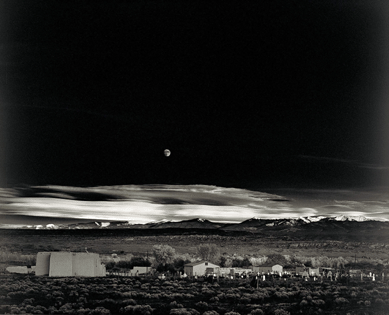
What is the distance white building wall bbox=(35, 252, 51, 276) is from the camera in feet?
24.6

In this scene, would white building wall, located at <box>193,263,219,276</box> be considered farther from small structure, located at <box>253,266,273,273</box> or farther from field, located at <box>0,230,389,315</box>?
small structure, located at <box>253,266,273,273</box>

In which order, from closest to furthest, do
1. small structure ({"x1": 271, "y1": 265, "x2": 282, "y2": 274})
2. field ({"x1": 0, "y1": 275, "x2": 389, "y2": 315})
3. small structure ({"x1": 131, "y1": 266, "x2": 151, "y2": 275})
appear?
1. field ({"x1": 0, "y1": 275, "x2": 389, "y2": 315})
2. small structure ({"x1": 271, "y1": 265, "x2": 282, "y2": 274})
3. small structure ({"x1": 131, "y1": 266, "x2": 151, "y2": 275})

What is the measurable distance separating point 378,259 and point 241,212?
59.1 inches

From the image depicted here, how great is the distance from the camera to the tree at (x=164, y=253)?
294 inches

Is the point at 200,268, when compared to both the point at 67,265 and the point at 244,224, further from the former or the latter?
the point at 67,265

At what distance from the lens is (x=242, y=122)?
7.54m

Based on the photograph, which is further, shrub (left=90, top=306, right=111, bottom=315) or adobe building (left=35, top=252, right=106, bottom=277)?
adobe building (left=35, top=252, right=106, bottom=277)

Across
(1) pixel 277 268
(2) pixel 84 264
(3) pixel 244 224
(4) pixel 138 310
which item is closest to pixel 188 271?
(4) pixel 138 310

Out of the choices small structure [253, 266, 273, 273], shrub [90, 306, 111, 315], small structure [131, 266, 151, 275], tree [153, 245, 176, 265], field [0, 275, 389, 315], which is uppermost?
tree [153, 245, 176, 265]

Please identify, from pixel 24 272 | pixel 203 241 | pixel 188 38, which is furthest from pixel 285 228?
pixel 24 272

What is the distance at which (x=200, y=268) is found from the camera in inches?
291

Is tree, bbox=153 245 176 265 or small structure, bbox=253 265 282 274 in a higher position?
tree, bbox=153 245 176 265

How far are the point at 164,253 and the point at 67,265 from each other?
3.44 ft

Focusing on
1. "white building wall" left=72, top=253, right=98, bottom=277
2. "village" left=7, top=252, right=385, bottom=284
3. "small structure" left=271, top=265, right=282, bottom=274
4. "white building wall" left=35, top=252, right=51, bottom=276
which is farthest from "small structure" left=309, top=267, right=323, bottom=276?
"white building wall" left=35, top=252, right=51, bottom=276
